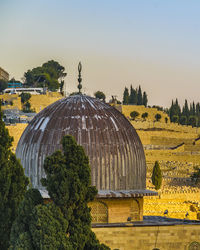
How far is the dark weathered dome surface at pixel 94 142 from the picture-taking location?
14.1 m

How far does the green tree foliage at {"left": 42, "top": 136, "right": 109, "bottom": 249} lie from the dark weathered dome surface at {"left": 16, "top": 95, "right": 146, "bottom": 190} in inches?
126

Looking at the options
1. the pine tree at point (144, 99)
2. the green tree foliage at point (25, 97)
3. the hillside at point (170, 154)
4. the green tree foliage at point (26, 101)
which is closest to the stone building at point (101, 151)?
the hillside at point (170, 154)

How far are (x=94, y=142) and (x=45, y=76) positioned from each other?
259 ft

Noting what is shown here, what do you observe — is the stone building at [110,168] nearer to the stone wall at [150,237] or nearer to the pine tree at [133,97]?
the stone wall at [150,237]

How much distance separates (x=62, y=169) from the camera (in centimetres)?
1057

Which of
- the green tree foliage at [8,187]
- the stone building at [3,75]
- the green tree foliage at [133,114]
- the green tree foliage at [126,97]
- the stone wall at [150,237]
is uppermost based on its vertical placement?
the stone building at [3,75]

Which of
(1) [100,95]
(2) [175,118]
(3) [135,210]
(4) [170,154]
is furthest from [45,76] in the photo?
(3) [135,210]

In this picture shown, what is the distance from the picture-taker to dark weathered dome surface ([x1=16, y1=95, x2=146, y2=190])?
14.1 metres

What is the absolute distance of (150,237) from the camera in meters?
13.9

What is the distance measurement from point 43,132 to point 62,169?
4.06 meters

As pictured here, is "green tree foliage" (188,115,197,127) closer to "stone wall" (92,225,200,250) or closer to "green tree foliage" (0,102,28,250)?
"stone wall" (92,225,200,250)

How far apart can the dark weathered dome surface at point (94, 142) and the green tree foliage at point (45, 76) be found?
76166 millimetres

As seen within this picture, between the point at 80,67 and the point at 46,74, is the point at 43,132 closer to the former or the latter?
the point at 80,67

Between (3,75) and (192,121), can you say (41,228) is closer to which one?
(192,121)
